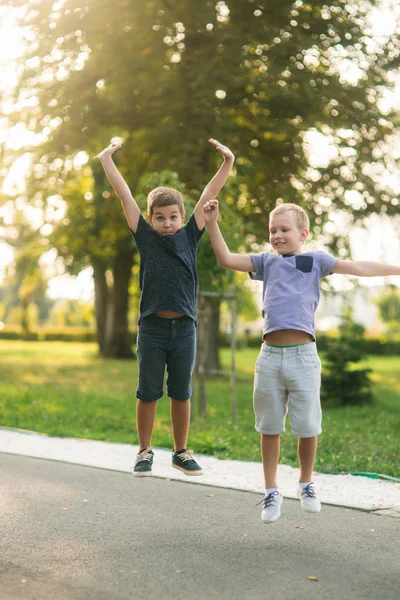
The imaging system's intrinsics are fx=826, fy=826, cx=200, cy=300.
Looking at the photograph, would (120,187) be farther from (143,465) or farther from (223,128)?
(223,128)

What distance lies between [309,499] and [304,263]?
1.36 m

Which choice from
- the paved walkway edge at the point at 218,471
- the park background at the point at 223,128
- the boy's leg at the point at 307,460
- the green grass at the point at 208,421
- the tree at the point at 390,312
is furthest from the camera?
the tree at the point at 390,312

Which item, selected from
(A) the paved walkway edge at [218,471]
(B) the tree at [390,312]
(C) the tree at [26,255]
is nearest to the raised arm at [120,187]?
(A) the paved walkway edge at [218,471]

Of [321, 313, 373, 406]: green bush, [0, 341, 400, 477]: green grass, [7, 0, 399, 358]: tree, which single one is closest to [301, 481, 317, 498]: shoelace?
[0, 341, 400, 477]: green grass

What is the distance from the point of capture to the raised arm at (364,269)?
15.1ft

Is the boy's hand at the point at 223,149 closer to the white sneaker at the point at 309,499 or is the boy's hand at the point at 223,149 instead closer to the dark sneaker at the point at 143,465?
the dark sneaker at the point at 143,465

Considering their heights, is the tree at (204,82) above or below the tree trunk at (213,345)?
above

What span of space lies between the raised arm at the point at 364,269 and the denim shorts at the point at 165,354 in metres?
0.97

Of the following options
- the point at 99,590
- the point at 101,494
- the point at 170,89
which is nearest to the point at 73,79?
the point at 170,89

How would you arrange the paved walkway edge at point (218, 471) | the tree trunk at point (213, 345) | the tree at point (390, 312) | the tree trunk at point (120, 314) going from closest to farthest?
the paved walkway edge at point (218, 471), the tree trunk at point (213, 345), the tree trunk at point (120, 314), the tree at point (390, 312)

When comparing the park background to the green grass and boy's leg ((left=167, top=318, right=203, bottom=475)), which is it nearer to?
the green grass

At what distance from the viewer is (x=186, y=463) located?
5.09m

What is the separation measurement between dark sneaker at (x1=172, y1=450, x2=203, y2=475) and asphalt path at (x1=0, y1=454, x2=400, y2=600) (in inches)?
14.2

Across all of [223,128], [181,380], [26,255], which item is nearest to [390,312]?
[26,255]
